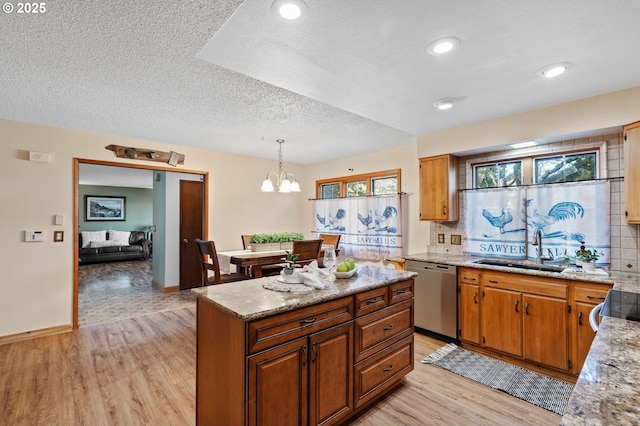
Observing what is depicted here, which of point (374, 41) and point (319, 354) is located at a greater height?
point (374, 41)

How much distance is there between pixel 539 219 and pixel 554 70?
62.0 inches

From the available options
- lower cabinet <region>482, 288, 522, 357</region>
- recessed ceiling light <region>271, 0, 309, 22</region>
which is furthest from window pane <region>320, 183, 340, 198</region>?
recessed ceiling light <region>271, 0, 309, 22</region>

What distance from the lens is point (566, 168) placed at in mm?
3035

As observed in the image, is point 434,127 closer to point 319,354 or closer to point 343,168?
point 343,168

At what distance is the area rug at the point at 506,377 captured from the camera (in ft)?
7.27

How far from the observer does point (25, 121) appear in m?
3.41

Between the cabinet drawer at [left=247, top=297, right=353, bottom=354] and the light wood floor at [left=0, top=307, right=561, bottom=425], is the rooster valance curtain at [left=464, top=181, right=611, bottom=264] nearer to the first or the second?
the light wood floor at [left=0, top=307, right=561, bottom=425]

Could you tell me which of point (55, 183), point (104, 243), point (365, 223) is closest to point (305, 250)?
point (365, 223)

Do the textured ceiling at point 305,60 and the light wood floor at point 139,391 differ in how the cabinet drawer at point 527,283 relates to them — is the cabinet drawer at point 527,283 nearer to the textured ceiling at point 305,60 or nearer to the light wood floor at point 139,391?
the light wood floor at point 139,391

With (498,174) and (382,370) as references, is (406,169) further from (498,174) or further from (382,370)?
(382,370)

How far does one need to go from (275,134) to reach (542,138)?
2936 millimetres

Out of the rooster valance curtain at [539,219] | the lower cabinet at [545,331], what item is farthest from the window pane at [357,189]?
the lower cabinet at [545,331]

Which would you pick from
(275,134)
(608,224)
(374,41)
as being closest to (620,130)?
(608,224)

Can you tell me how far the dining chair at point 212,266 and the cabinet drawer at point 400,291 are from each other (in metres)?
2.04
